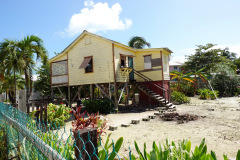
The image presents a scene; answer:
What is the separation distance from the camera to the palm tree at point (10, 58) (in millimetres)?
15684

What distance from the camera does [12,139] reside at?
3.43 metres

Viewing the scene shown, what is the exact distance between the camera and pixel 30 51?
17.0m

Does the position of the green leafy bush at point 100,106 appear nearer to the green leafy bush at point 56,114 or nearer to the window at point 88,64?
the window at point 88,64

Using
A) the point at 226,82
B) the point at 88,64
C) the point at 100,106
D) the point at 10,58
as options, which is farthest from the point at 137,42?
the point at 10,58

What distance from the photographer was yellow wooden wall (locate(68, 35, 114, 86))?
48.2ft

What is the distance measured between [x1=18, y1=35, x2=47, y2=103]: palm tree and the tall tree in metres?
27.8

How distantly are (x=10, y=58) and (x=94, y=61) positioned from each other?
24.4ft

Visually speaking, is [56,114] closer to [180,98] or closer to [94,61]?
[94,61]

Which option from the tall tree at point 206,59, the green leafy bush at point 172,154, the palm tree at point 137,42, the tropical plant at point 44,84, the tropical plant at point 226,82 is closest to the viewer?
the green leafy bush at point 172,154

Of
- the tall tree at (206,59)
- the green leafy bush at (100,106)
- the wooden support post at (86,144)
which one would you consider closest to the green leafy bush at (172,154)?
the wooden support post at (86,144)

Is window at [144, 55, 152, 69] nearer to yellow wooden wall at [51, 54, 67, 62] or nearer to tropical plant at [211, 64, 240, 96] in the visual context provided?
yellow wooden wall at [51, 54, 67, 62]

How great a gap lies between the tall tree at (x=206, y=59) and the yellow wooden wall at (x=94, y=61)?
2481 cm

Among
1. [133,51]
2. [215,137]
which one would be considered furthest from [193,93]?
[215,137]

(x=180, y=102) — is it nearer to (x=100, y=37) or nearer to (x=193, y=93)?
(x=193, y=93)
